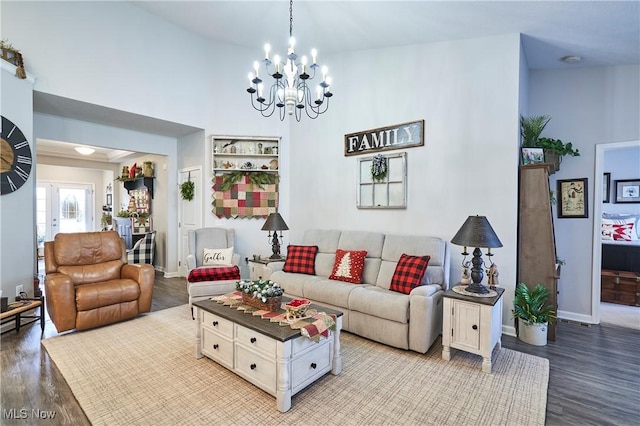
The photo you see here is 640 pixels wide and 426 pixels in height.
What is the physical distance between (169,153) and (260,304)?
4.66 metres

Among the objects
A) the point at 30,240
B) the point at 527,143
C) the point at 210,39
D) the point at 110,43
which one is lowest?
the point at 30,240

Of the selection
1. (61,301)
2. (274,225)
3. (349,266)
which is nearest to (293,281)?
(349,266)

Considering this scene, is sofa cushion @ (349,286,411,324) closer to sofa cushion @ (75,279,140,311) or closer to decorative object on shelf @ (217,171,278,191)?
sofa cushion @ (75,279,140,311)

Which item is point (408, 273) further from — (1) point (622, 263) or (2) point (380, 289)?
(1) point (622, 263)

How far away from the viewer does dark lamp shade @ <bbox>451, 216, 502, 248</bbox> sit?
100 inches

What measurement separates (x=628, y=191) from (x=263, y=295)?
6043 mm

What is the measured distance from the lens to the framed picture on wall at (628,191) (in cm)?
476

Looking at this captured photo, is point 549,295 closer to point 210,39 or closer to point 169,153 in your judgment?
point 210,39

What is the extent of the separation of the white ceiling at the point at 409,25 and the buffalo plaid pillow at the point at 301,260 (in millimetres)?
2884

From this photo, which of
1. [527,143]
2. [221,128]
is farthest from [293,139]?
[527,143]

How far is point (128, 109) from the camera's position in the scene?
14.1 ft

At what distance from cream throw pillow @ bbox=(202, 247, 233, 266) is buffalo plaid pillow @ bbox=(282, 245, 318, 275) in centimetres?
98

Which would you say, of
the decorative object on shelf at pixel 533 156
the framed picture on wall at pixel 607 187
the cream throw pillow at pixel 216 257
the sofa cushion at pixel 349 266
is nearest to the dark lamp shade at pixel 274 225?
the cream throw pillow at pixel 216 257

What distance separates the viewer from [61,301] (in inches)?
120
